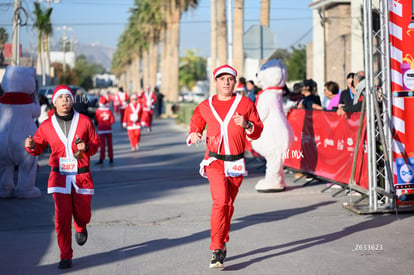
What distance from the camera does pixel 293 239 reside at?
8.48 m

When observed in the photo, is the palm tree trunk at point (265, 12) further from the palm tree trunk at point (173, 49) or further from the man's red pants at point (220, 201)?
the man's red pants at point (220, 201)

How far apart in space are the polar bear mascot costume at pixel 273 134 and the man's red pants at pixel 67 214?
214 inches

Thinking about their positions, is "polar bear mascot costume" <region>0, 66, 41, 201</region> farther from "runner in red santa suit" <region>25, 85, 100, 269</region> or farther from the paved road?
"runner in red santa suit" <region>25, 85, 100, 269</region>

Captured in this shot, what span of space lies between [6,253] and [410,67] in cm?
575

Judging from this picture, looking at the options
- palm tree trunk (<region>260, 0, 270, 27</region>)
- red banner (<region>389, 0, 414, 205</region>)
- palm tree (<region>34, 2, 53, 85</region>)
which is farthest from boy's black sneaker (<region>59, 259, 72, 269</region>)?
palm tree (<region>34, 2, 53, 85</region>)

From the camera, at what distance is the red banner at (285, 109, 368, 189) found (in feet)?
37.1

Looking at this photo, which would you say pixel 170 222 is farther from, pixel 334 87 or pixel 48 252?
pixel 334 87

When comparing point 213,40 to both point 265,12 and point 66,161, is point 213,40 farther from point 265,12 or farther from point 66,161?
point 66,161

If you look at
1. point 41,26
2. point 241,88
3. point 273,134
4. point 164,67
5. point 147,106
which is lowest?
point 273,134

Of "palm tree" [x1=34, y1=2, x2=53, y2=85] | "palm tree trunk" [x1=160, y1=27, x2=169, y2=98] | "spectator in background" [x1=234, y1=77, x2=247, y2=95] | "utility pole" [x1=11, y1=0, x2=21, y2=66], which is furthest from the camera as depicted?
Result: "palm tree" [x1=34, y1=2, x2=53, y2=85]

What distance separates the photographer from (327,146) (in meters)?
12.8

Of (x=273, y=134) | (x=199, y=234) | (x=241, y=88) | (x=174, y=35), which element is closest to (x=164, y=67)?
(x=174, y=35)

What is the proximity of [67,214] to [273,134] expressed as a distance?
19.1 feet

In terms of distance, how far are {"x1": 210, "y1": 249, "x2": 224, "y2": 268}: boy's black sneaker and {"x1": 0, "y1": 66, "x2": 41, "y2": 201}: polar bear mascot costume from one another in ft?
19.5
